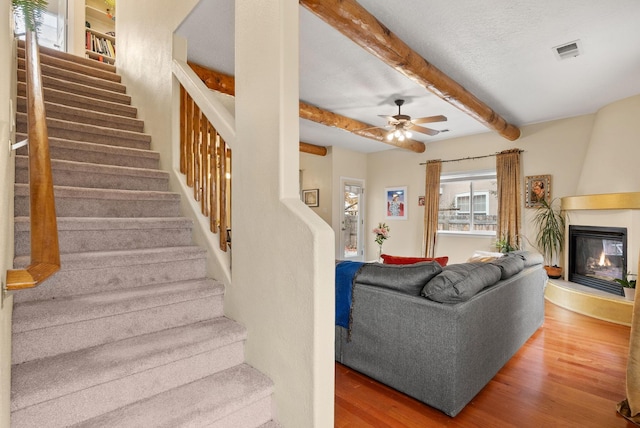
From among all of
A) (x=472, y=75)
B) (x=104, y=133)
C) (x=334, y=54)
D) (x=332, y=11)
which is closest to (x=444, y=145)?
(x=472, y=75)

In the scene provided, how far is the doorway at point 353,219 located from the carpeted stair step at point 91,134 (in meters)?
4.82

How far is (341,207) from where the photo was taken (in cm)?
719

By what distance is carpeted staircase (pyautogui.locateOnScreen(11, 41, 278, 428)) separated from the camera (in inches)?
50.3

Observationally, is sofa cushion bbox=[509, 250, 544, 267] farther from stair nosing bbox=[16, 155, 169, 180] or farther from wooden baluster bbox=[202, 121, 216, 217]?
stair nosing bbox=[16, 155, 169, 180]

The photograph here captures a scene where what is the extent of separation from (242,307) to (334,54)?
258 cm

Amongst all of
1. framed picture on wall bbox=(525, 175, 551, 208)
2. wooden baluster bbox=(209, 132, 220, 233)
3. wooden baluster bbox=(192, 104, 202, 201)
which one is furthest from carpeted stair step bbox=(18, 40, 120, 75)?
framed picture on wall bbox=(525, 175, 551, 208)

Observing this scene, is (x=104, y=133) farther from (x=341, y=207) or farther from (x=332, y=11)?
(x=341, y=207)

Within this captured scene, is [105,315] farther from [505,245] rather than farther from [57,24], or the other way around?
[505,245]

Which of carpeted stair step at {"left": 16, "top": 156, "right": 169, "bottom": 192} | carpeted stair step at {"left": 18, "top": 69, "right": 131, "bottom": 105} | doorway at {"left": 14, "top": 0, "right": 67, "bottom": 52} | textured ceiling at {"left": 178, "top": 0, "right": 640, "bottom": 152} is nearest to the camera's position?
carpeted stair step at {"left": 16, "top": 156, "right": 169, "bottom": 192}

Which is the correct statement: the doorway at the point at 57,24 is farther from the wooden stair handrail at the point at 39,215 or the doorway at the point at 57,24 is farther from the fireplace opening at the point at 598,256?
the fireplace opening at the point at 598,256

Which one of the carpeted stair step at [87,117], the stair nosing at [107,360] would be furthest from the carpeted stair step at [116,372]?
the carpeted stair step at [87,117]

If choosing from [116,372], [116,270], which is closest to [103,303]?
[116,270]

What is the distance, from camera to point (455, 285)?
6.55ft

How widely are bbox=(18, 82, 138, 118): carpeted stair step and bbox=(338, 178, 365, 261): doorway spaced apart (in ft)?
15.4
